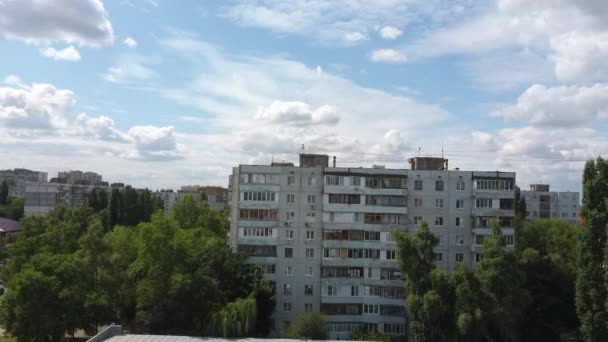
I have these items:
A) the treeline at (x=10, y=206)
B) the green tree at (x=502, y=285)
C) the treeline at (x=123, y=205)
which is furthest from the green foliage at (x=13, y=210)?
the green tree at (x=502, y=285)

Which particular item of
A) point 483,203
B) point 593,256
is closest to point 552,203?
point 483,203

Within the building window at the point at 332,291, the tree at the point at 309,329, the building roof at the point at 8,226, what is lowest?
the tree at the point at 309,329

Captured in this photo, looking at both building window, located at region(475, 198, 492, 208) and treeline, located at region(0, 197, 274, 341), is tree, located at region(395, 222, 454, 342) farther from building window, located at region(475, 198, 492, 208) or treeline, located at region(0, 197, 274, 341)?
treeline, located at region(0, 197, 274, 341)

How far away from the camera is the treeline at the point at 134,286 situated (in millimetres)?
44688

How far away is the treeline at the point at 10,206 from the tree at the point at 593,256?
115545 mm

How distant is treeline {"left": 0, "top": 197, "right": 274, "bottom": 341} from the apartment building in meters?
107

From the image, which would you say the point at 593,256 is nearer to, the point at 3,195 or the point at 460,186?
the point at 460,186

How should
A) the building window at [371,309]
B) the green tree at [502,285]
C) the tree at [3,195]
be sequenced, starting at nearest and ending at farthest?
the green tree at [502,285]
the building window at [371,309]
the tree at [3,195]

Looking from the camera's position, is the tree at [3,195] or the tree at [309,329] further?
the tree at [3,195]

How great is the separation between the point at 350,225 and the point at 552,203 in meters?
108

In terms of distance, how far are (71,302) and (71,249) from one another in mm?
13229

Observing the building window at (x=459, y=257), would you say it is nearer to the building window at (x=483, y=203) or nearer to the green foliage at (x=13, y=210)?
the building window at (x=483, y=203)

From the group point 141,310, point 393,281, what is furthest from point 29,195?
point 393,281

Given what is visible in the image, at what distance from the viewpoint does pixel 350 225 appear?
57.0 m
